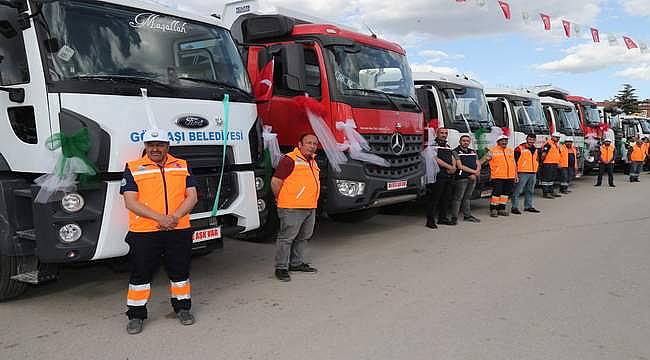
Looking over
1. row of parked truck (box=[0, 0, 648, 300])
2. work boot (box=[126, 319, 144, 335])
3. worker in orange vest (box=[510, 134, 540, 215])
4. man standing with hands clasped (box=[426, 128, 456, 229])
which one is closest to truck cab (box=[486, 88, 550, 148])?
worker in orange vest (box=[510, 134, 540, 215])

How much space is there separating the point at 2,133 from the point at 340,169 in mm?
3217

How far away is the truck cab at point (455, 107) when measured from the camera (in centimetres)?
845

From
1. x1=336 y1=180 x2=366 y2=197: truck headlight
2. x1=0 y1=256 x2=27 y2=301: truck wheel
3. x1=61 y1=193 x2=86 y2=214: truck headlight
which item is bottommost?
x1=0 y1=256 x2=27 y2=301: truck wheel

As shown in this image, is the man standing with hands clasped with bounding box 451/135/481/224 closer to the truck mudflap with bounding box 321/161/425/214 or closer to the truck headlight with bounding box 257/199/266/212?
the truck mudflap with bounding box 321/161/425/214

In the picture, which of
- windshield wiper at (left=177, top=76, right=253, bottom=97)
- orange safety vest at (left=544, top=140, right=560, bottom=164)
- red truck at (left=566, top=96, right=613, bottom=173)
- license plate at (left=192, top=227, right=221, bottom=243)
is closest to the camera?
license plate at (left=192, top=227, right=221, bottom=243)

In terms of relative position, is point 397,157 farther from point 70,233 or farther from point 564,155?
point 564,155

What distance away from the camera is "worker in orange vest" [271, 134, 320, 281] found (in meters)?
5.02

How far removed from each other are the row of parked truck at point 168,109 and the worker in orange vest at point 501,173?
9.63ft

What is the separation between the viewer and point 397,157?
674cm

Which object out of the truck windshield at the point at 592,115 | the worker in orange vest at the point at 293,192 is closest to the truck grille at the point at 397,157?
the worker in orange vest at the point at 293,192

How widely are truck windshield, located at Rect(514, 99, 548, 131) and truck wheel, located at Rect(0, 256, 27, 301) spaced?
31.1 ft

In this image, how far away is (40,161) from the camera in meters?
3.79

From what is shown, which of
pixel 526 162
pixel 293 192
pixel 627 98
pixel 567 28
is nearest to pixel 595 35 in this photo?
pixel 567 28

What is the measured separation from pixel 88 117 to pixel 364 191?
3.28 metres
